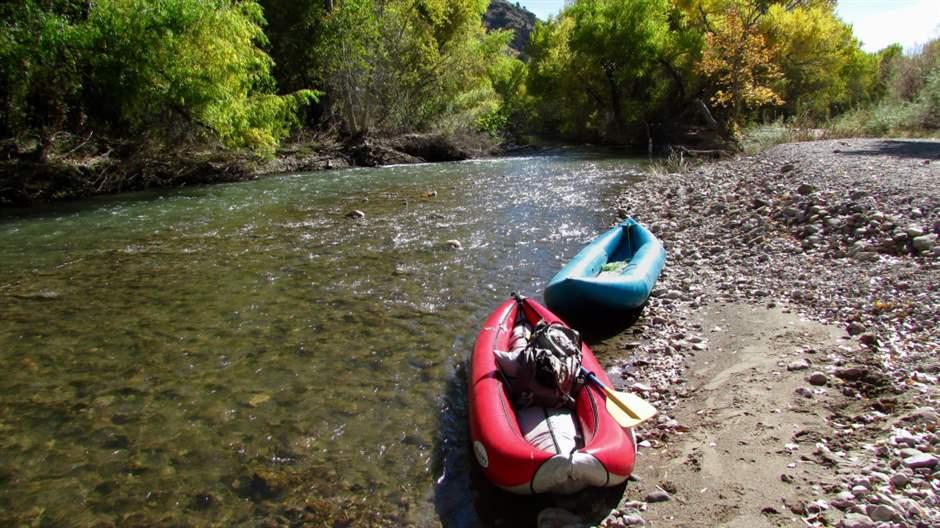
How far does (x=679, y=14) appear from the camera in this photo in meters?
27.5

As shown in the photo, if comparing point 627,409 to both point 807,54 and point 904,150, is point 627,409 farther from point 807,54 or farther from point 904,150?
point 807,54

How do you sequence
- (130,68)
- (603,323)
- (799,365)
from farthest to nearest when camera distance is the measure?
(130,68) < (603,323) < (799,365)

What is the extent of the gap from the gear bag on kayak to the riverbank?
0.68 m

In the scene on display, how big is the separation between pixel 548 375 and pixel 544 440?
552 millimetres

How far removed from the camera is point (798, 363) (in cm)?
429

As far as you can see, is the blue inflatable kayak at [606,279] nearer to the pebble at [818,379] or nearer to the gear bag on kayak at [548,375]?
the gear bag on kayak at [548,375]

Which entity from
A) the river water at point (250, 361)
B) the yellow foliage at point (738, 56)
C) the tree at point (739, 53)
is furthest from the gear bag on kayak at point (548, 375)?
the yellow foliage at point (738, 56)

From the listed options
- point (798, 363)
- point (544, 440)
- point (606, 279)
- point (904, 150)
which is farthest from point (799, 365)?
point (904, 150)

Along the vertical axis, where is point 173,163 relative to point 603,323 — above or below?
above

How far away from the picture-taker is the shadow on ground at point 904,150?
35.9 ft

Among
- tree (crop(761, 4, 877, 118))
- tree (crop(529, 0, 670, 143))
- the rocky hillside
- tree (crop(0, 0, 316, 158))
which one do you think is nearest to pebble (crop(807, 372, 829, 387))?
tree (crop(0, 0, 316, 158))

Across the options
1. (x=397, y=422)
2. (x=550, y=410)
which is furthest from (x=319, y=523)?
(x=550, y=410)

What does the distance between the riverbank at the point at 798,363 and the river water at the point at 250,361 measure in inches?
60.1

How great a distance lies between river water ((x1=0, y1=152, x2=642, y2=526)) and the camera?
355 centimetres
